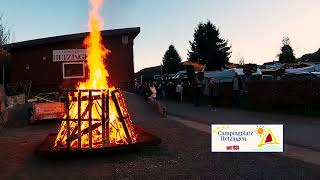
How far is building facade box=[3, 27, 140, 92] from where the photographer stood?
29.3m

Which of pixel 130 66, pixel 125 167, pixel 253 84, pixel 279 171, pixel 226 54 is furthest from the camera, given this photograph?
pixel 226 54

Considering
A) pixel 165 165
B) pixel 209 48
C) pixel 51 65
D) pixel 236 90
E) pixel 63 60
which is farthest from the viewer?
pixel 209 48

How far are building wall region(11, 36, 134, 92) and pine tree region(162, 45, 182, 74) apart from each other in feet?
213

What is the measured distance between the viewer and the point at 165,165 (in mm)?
9578

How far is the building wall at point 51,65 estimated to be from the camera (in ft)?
96.3

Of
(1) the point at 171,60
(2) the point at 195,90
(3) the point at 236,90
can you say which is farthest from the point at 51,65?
(1) the point at 171,60

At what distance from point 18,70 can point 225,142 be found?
2348cm

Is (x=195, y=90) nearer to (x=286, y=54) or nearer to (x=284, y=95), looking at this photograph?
(x=284, y=95)

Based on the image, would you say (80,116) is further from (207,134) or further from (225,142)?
(207,134)

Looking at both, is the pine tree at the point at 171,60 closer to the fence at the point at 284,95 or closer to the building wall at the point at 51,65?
the building wall at the point at 51,65

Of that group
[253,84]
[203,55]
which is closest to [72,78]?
[253,84]

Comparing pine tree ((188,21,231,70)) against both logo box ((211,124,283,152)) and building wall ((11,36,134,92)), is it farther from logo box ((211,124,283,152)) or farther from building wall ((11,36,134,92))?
logo box ((211,124,283,152))

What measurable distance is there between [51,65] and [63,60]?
31.7 inches

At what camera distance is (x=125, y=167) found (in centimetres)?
942
